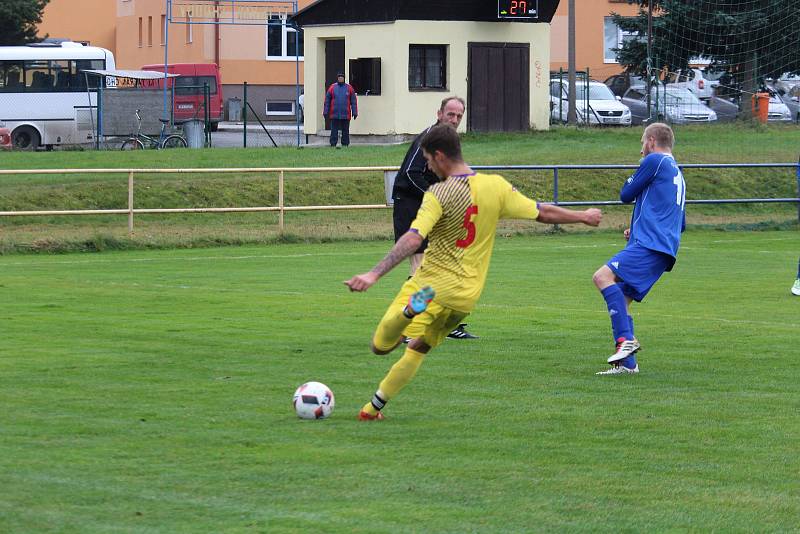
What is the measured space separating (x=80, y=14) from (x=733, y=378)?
203ft

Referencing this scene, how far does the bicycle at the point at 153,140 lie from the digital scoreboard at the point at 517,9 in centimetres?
896

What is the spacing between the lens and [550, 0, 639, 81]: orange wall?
2472 inches

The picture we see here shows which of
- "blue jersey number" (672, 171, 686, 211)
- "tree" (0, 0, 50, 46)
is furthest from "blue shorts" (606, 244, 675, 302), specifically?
"tree" (0, 0, 50, 46)

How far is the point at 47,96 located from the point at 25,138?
1.52 m

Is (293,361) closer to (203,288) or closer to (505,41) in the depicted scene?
(203,288)

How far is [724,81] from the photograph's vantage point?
43.5 meters

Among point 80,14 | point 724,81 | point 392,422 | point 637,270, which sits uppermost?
point 80,14

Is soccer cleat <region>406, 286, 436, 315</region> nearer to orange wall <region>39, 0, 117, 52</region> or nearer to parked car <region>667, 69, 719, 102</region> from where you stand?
parked car <region>667, 69, 719, 102</region>

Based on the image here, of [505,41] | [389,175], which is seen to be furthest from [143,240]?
[505,41]

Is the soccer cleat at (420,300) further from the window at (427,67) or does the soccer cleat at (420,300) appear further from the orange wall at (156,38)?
the orange wall at (156,38)

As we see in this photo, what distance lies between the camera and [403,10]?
36.8m

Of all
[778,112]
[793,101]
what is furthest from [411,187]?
[793,101]

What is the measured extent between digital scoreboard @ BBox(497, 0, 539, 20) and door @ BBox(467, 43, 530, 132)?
1129mm

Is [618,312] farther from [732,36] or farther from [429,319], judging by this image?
[732,36]
